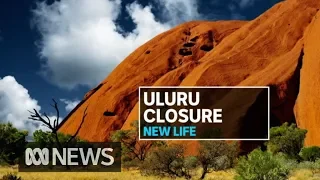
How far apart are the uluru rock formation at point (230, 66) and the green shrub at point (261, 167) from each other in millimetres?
36665

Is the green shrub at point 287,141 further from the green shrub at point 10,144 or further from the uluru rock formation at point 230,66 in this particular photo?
the green shrub at point 10,144

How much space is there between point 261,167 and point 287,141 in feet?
98.7

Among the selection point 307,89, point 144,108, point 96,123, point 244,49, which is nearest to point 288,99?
point 307,89

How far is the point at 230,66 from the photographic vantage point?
234ft

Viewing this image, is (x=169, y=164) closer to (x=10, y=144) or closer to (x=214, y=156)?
(x=214, y=156)

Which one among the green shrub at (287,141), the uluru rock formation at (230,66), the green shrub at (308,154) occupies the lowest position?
the green shrub at (308,154)

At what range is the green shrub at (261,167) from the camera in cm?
2238

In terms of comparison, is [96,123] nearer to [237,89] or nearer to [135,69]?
[135,69]

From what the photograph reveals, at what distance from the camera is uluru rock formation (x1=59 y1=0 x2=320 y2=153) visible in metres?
65.0

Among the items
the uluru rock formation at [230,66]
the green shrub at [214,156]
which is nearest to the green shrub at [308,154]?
the uluru rock formation at [230,66]

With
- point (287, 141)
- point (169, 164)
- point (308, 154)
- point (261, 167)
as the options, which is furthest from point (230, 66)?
point (261, 167)

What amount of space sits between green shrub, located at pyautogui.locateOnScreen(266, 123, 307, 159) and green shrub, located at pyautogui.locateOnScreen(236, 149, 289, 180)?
2780cm

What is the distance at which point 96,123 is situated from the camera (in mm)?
82250

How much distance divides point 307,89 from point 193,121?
1549 centimetres
